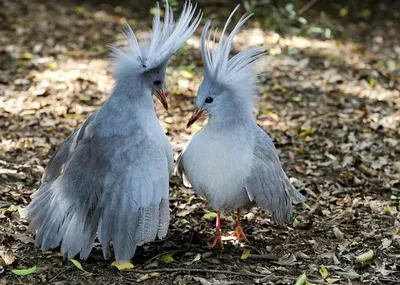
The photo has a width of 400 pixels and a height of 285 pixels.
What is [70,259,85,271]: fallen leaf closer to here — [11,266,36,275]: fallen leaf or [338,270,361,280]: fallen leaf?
[11,266,36,275]: fallen leaf

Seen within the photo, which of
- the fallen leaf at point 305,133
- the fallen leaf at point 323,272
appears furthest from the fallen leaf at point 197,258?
the fallen leaf at point 305,133

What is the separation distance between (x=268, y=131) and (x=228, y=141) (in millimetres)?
2346

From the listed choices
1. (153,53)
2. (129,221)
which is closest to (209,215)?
(129,221)

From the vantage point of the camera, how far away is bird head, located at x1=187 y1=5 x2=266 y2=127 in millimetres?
4105

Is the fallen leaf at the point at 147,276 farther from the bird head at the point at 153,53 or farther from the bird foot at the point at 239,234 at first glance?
the bird head at the point at 153,53

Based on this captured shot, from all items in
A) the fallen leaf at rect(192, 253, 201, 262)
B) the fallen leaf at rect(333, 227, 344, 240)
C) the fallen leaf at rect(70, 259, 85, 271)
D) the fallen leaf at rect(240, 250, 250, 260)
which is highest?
the fallen leaf at rect(70, 259, 85, 271)

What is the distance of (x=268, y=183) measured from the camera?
4270 mm

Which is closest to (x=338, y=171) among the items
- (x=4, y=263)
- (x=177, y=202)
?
(x=177, y=202)

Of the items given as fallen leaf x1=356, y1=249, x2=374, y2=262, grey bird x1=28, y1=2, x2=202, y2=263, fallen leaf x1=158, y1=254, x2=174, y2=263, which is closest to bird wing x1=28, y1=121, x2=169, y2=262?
grey bird x1=28, y1=2, x2=202, y2=263

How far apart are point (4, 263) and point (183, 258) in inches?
43.2

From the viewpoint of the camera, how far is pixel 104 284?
3.83 metres

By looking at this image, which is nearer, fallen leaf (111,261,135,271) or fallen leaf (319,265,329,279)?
fallen leaf (111,261,135,271)

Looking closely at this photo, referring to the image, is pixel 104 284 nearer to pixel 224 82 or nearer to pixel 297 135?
pixel 224 82

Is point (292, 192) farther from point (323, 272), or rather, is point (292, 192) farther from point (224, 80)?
point (224, 80)
